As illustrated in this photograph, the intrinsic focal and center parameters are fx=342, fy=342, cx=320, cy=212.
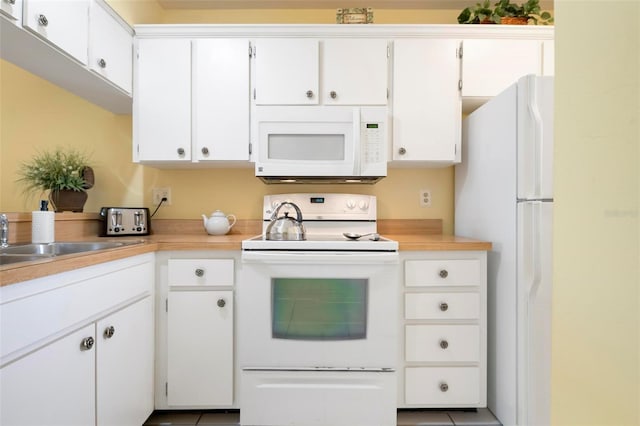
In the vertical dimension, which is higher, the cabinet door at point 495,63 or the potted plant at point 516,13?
the potted plant at point 516,13

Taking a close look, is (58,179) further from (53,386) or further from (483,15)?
(483,15)

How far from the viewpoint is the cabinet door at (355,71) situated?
6.58 ft

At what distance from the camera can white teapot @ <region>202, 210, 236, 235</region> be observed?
2.16 m

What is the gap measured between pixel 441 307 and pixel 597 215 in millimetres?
1388

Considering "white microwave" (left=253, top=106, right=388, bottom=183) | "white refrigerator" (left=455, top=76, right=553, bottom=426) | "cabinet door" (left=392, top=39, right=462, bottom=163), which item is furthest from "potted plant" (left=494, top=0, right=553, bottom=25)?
"white microwave" (left=253, top=106, right=388, bottom=183)

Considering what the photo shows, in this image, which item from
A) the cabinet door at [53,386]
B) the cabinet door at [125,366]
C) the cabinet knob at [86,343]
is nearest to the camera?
the cabinet door at [53,386]

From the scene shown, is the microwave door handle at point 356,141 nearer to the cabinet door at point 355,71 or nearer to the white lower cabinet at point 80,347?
the cabinet door at point 355,71

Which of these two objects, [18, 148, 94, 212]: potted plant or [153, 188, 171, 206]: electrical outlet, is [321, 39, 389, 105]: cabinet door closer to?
[153, 188, 171, 206]: electrical outlet

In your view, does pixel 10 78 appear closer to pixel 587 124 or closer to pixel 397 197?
pixel 397 197

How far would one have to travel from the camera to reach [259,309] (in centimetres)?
164

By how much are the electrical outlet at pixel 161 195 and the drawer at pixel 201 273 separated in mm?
785

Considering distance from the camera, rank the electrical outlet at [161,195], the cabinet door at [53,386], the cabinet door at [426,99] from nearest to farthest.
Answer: the cabinet door at [53,386] < the cabinet door at [426,99] < the electrical outlet at [161,195]

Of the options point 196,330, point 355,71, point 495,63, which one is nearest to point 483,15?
point 495,63

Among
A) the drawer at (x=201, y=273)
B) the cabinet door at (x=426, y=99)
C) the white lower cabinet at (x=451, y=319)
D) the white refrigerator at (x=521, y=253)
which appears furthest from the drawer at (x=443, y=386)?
the cabinet door at (x=426, y=99)
